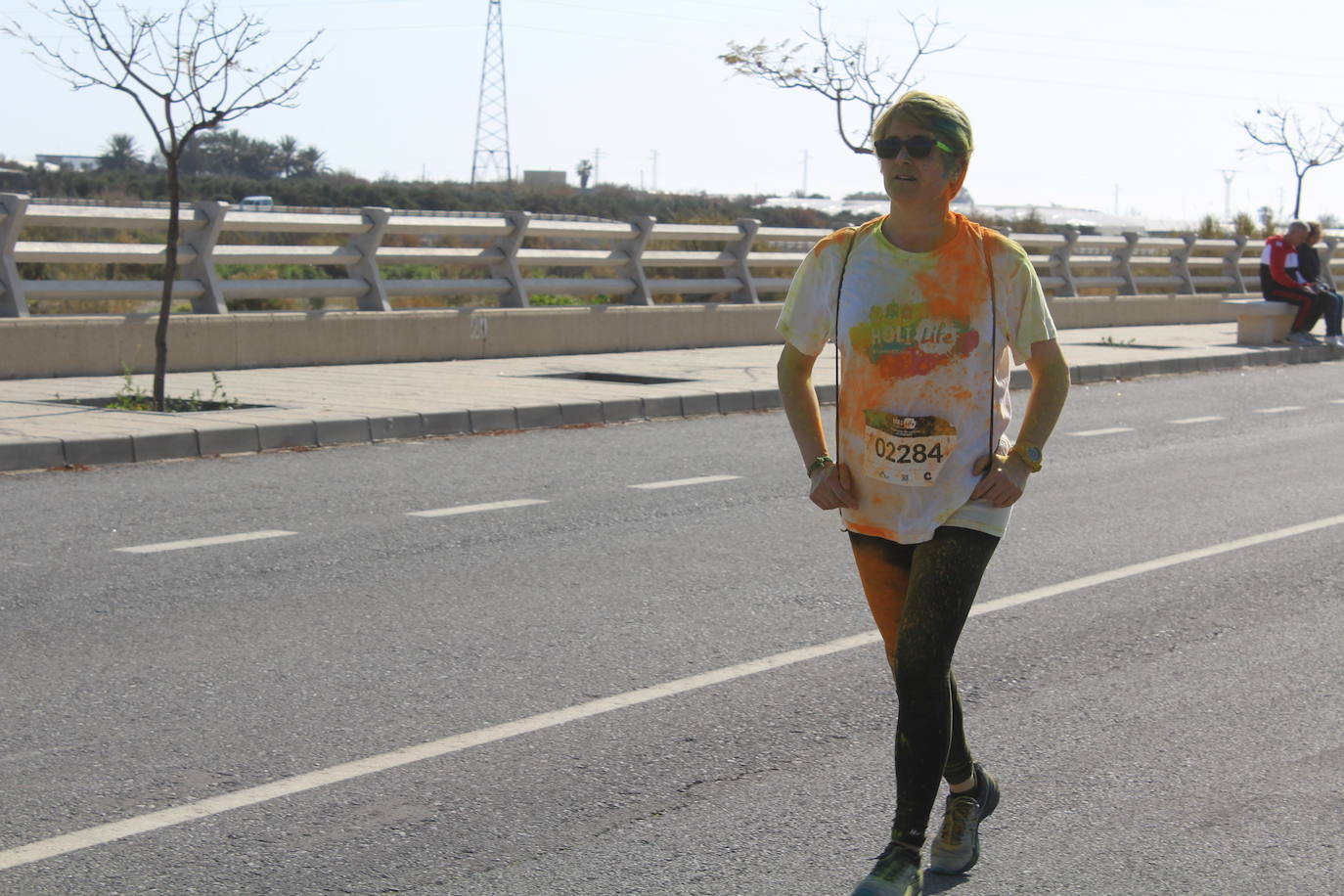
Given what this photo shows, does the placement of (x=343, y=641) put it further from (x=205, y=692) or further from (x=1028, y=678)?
(x=1028, y=678)

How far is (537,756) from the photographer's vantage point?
5133 millimetres

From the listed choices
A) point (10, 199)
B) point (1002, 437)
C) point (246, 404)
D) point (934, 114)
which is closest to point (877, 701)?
point (1002, 437)

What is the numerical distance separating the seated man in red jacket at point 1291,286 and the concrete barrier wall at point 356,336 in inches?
280

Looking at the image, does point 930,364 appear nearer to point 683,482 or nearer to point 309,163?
point 683,482

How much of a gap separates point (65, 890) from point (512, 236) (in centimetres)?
1681

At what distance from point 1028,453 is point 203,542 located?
18.2 feet

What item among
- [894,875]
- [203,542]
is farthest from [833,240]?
[203,542]

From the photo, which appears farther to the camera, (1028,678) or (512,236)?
(512,236)

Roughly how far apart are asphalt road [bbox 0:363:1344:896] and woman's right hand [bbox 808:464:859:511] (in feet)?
2.96

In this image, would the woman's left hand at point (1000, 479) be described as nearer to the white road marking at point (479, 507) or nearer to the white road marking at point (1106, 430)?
the white road marking at point (479, 507)

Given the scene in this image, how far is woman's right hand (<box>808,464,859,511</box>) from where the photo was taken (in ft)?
13.1

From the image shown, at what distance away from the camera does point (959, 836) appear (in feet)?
13.9

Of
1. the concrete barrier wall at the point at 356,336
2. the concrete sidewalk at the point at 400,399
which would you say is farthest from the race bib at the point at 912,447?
the concrete barrier wall at the point at 356,336

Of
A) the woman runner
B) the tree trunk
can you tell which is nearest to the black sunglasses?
the woman runner
